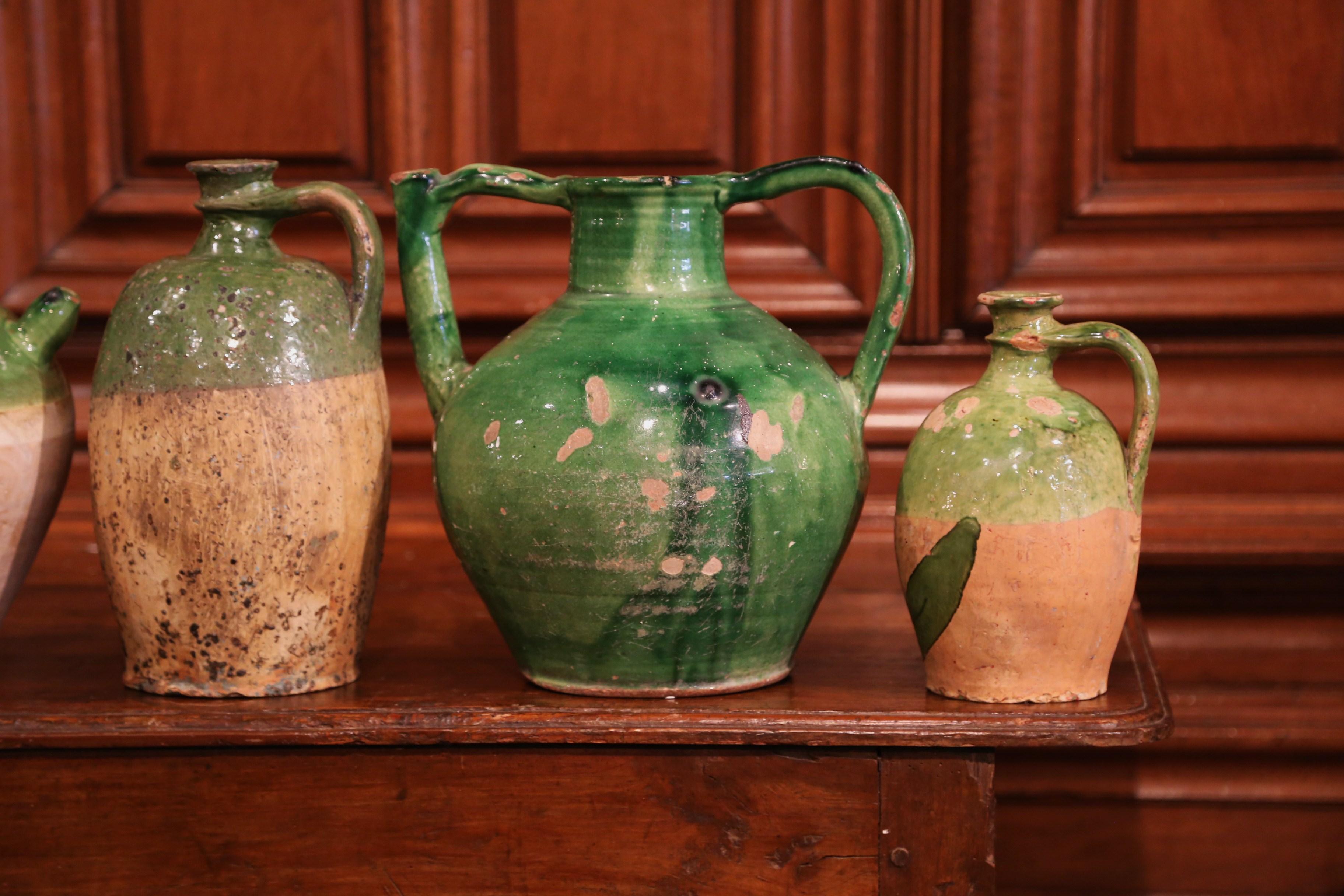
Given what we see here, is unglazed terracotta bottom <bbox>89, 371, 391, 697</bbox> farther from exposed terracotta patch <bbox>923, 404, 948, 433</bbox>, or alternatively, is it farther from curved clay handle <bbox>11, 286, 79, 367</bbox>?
exposed terracotta patch <bbox>923, 404, 948, 433</bbox>

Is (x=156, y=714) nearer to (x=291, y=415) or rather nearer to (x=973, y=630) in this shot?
(x=291, y=415)

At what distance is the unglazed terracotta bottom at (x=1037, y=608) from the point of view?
2.42 feet

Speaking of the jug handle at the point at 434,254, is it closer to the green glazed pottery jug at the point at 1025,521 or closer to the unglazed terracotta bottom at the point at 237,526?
the unglazed terracotta bottom at the point at 237,526

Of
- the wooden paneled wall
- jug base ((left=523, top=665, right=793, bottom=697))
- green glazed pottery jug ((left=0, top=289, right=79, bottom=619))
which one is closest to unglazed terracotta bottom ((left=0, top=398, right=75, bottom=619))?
green glazed pottery jug ((left=0, top=289, right=79, bottom=619))

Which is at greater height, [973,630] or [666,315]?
[666,315]

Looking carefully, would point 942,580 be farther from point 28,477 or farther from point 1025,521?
point 28,477

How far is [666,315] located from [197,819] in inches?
14.6

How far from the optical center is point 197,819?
75cm

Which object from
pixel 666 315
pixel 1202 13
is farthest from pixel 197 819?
pixel 1202 13

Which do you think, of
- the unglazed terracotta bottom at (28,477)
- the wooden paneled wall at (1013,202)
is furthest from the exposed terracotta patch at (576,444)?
the wooden paneled wall at (1013,202)

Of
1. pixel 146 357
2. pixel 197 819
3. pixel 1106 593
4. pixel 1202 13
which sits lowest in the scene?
pixel 197 819

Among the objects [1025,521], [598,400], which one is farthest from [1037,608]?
[598,400]

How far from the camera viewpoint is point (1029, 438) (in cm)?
75

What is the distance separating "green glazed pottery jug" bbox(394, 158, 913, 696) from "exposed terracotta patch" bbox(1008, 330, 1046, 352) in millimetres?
73
